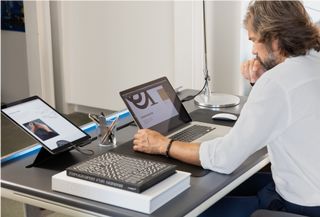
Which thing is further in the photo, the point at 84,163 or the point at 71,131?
the point at 71,131

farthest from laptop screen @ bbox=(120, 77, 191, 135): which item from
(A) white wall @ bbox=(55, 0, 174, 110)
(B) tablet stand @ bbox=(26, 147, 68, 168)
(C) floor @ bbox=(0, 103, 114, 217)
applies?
(A) white wall @ bbox=(55, 0, 174, 110)

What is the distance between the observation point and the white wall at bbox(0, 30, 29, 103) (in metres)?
4.39

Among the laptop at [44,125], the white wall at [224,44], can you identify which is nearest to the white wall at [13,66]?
the white wall at [224,44]

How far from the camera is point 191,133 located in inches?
60.3

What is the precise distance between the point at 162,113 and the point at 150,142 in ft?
0.87

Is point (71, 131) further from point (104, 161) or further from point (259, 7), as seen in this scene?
point (259, 7)

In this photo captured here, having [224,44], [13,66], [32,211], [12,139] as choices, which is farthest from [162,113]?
[13,66]

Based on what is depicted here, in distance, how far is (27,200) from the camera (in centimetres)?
111

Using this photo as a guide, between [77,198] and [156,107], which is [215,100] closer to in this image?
[156,107]

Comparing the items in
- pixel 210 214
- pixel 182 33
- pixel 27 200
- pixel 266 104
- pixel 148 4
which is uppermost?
pixel 148 4

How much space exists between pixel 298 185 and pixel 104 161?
22.5 inches

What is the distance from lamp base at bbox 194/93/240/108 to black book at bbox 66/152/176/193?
0.88 metres

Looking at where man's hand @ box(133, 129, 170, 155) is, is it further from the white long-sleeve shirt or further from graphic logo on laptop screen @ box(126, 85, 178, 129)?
the white long-sleeve shirt

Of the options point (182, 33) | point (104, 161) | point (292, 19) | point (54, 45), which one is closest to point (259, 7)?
point (292, 19)
